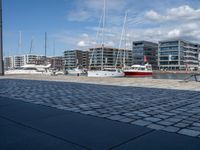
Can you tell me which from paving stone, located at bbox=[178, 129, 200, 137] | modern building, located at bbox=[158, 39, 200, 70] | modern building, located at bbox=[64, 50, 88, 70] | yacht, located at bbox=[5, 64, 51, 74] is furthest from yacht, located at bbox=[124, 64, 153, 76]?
A: modern building, located at bbox=[64, 50, 88, 70]

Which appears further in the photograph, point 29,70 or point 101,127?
point 29,70

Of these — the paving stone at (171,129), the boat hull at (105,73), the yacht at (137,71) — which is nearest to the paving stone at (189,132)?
the paving stone at (171,129)

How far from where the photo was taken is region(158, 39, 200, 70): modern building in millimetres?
125188

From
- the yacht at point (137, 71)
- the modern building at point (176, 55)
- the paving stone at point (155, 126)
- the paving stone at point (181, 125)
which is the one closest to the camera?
the paving stone at point (155, 126)

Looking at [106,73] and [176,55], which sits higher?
[176,55]

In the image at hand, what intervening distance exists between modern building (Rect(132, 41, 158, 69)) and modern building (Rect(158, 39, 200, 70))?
5682 millimetres

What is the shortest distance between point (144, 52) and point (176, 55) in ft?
53.3

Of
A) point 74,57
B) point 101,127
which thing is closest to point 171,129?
point 101,127

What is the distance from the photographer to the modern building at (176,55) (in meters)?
125

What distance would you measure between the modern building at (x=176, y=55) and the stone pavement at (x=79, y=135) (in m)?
123

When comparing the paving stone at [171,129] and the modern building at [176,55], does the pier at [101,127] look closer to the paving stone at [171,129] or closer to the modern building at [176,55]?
the paving stone at [171,129]

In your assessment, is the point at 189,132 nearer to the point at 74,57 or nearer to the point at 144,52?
the point at 144,52

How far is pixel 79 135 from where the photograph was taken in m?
4.32

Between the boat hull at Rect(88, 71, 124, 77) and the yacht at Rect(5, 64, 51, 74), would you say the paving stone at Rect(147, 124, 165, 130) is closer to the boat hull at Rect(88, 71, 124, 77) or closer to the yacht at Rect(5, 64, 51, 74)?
the boat hull at Rect(88, 71, 124, 77)
